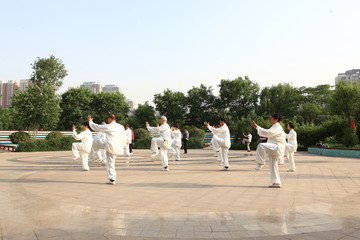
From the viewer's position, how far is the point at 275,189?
297 inches

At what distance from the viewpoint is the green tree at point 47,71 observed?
130 feet

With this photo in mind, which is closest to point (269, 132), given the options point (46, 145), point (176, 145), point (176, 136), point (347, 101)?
point (176, 145)

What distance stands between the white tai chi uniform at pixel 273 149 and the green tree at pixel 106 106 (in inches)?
1847

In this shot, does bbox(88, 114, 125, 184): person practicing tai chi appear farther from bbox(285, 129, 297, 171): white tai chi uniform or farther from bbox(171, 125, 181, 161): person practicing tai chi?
bbox(171, 125, 181, 161): person practicing tai chi

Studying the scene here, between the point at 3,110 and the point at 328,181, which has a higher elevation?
the point at 3,110

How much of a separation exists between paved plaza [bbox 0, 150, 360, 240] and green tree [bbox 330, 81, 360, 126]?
17.2 meters

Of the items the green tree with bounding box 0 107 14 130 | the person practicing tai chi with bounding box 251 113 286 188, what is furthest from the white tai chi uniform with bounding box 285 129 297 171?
the green tree with bounding box 0 107 14 130

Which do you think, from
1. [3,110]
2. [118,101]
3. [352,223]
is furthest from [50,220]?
[3,110]

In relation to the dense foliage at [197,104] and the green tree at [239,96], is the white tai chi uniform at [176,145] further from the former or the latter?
the green tree at [239,96]

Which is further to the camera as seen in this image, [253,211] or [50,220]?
[253,211]

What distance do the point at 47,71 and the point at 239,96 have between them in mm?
30328

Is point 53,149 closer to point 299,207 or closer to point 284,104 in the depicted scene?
point 299,207

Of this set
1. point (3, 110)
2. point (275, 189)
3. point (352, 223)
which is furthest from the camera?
point (3, 110)

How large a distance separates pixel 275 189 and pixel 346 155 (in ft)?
48.1
